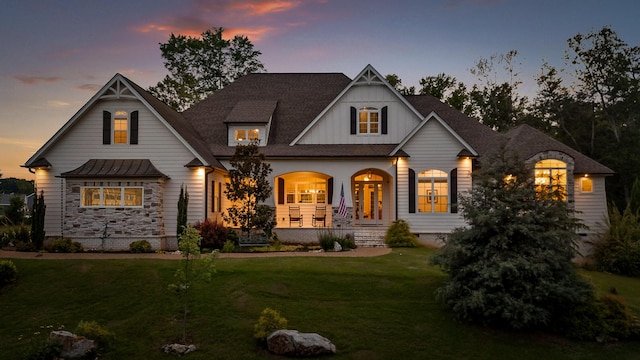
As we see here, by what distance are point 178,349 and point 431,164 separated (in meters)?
15.5

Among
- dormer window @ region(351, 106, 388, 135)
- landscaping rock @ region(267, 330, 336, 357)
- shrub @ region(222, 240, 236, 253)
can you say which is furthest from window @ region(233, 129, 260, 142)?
→ landscaping rock @ region(267, 330, 336, 357)

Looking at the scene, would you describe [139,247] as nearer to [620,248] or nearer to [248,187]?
[248,187]

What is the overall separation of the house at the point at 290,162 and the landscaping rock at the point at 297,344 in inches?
457

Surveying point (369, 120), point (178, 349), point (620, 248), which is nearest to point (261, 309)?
point (178, 349)

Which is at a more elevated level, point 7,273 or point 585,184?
point 585,184

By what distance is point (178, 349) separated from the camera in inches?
371

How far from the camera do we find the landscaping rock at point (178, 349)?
939 cm

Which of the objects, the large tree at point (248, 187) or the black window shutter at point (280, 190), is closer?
the large tree at point (248, 187)

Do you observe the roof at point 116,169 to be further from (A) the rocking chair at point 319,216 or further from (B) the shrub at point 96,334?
(B) the shrub at point 96,334

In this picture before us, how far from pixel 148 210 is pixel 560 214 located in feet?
50.8

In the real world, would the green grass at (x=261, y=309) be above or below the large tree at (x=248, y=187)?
below

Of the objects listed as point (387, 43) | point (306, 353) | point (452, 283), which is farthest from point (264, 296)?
point (387, 43)

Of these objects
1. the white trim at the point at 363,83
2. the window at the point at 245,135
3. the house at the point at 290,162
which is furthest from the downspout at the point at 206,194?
the white trim at the point at 363,83

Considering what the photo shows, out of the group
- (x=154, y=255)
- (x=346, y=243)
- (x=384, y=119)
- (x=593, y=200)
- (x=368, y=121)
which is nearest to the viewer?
(x=154, y=255)
